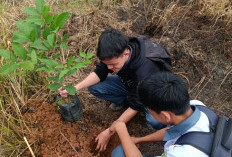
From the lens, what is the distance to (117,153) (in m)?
1.72

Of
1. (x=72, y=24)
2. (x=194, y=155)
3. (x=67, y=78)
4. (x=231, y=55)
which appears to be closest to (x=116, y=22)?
(x=72, y=24)

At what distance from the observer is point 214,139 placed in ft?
3.60

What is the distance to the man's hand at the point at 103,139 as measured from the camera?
1.83 m

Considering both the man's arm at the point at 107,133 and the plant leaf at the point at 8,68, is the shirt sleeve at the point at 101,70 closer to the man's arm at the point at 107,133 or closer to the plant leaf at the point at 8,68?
the man's arm at the point at 107,133

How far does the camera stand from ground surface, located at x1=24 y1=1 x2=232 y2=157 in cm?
189

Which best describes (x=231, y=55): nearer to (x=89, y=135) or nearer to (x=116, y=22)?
(x=116, y=22)

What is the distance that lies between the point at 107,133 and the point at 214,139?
0.92 m

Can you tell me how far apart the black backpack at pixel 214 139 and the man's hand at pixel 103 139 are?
0.75 m

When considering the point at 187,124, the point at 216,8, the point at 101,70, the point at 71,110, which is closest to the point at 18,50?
the point at 71,110

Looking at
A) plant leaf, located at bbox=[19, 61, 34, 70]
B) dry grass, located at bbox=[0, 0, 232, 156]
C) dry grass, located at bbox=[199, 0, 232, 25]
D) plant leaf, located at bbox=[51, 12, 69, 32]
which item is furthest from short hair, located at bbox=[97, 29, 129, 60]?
dry grass, located at bbox=[199, 0, 232, 25]

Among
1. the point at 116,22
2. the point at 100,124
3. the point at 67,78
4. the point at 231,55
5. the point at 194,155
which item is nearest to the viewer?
the point at 194,155

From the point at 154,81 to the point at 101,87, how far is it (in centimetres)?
111

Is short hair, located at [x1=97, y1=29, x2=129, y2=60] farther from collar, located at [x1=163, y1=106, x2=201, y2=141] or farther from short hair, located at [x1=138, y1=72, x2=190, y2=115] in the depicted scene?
collar, located at [x1=163, y1=106, x2=201, y2=141]

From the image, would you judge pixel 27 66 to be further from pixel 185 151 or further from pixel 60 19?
pixel 185 151
